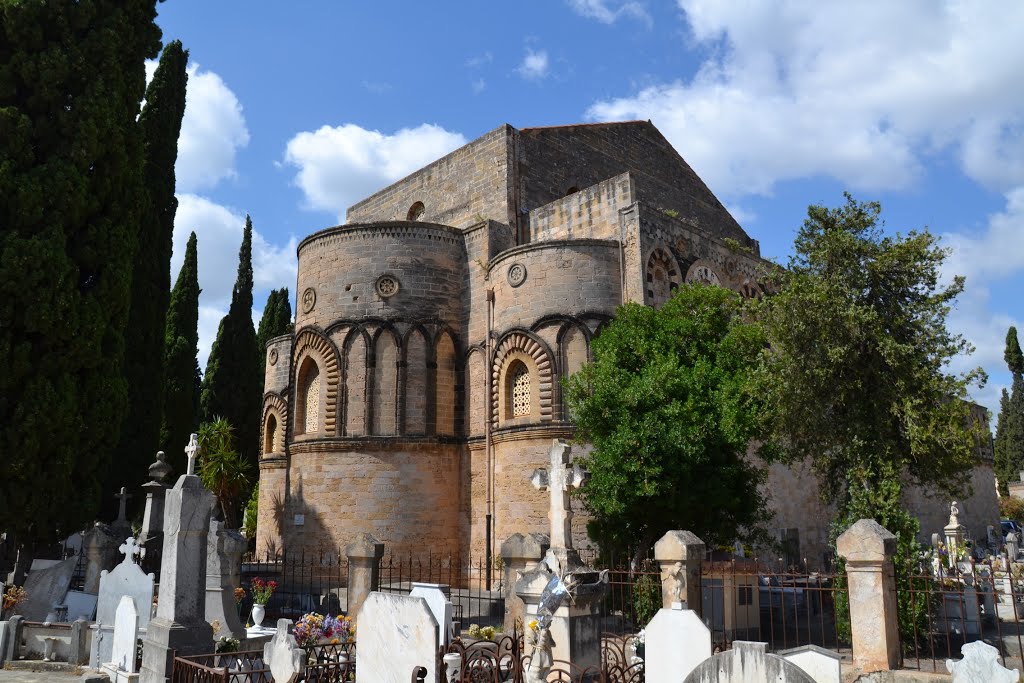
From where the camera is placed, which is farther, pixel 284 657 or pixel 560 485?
pixel 560 485

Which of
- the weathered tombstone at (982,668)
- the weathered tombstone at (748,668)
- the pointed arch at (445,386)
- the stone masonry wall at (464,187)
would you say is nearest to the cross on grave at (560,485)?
the weathered tombstone at (748,668)

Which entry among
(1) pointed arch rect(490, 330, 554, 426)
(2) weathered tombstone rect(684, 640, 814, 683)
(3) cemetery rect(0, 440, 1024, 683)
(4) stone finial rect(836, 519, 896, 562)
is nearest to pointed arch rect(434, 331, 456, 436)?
(1) pointed arch rect(490, 330, 554, 426)

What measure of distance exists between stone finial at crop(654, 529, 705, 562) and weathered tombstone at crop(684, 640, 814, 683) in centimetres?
500

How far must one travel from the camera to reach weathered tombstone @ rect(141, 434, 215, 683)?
9.13 metres

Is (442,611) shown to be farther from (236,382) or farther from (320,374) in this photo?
(236,382)

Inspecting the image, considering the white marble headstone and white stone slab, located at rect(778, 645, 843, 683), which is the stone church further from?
white stone slab, located at rect(778, 645, 843, 683)

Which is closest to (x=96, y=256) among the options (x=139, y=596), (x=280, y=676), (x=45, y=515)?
(x=45, y=515)

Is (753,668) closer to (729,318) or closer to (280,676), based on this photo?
(280,676)

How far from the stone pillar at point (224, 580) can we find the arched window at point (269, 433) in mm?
11613

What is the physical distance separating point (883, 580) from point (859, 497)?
318 centimetres

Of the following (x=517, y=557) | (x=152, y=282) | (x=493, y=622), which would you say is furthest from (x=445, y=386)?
(x=152, y=282)

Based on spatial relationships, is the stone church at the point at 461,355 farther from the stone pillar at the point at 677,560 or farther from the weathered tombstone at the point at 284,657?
the weathered tombstone at the point at 284,657

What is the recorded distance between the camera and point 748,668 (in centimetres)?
486

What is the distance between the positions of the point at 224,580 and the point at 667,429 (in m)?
8.09
